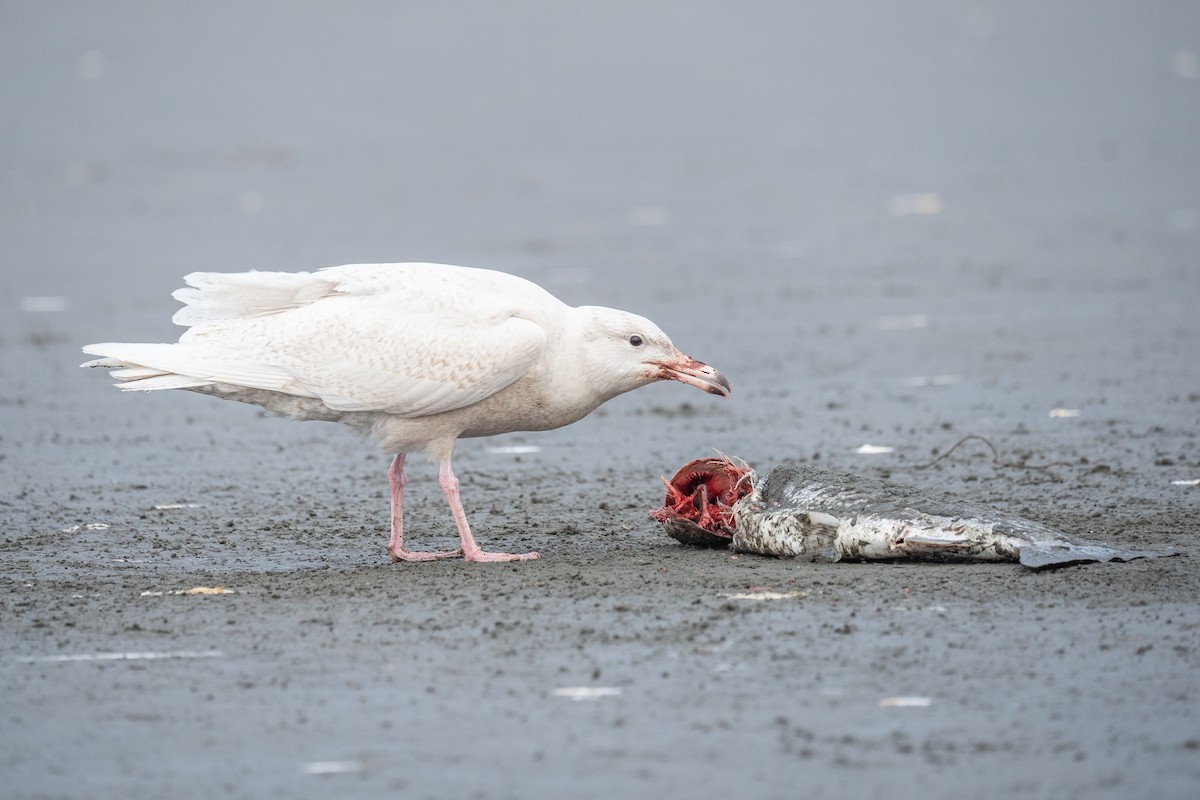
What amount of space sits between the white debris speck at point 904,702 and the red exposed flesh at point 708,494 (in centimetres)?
255

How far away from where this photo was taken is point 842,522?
8664 mm

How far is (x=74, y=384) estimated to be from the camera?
47.3 feet

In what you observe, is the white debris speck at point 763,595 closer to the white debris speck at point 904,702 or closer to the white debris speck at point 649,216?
the white debris speck at point 904,702

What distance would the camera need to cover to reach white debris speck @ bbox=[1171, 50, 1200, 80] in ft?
88.8

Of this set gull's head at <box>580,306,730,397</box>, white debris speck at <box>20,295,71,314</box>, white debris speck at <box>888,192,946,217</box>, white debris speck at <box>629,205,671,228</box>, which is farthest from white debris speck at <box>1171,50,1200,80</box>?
gull's head at <box>580,306,730,397</box>

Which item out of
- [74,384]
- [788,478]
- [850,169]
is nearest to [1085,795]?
[788,478]

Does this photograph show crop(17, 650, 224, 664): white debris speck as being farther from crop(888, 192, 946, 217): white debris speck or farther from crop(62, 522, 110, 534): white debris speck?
crop(888, 192, 946, 217): white debris speck

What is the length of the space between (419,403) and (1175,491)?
14.4ft

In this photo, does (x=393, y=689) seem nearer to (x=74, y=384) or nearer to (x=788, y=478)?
(x=788, y=478)

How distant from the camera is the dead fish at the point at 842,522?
27.6 feet

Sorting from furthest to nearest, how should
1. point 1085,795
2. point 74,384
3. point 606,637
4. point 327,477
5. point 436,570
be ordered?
point 74,384 < point 327,477 < point 436,570 < point 606,637 < point 1085,795

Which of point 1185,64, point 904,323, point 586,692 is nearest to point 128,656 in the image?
point 586,692

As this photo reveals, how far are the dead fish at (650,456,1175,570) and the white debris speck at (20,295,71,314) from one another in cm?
948

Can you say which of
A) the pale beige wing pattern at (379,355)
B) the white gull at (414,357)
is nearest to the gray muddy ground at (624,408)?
the white gull at (414,357)
